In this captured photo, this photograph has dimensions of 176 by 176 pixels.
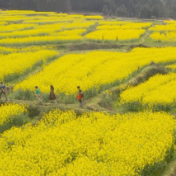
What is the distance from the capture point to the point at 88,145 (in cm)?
1007

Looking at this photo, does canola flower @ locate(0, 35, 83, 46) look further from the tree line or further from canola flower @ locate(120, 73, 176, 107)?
the tree line

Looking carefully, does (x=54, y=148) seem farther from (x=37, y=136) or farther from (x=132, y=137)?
(x=132, y=137)

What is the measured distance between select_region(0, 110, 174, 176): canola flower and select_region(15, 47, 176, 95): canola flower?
4.00m

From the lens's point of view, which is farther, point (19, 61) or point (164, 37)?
point (164, 37)

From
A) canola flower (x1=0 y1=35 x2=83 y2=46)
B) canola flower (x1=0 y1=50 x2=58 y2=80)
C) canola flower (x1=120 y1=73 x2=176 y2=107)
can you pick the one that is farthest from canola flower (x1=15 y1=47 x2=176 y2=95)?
canola flower (x1=0 y1=35 x2=83 y2=46)

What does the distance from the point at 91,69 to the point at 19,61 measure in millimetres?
6408

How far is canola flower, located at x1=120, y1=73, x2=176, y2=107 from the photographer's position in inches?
553

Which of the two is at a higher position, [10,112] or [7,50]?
[7,50]

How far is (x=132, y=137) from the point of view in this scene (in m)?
10.3

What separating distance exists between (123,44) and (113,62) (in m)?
8.09

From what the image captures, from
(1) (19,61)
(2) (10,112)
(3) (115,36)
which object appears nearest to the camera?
(2) (10,112)

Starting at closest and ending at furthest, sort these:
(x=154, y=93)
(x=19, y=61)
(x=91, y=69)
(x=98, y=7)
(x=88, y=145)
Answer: (x=88, y=145), (x=154, y=93), (x=91, y=69), (x=19, y=61), (x=98, y=7)

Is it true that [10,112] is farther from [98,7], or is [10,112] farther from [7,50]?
[98,7]

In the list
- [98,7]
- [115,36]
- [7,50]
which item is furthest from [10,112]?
[98,7]
